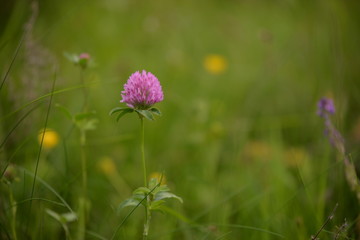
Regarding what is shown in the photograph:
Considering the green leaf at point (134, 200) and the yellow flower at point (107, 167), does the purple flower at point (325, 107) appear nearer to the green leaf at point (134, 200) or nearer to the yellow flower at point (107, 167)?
the green leaf at point (134, 200)

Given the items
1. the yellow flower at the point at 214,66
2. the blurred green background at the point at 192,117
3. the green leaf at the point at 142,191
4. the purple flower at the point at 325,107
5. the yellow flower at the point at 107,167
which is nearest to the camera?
the green leaf at the point at 142,191

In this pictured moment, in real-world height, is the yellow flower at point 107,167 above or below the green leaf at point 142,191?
below

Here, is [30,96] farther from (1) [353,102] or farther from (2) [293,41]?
(2) [293,41]

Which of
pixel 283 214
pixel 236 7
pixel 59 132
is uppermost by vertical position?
pixel 236 7

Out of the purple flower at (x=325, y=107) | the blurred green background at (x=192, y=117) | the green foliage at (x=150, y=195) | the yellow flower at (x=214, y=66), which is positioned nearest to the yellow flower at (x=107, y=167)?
the blurred green background at (x=192, y=117)

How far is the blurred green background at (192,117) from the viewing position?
1.63 meters

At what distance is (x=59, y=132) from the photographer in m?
2.28

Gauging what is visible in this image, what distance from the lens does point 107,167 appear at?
6.90 feet

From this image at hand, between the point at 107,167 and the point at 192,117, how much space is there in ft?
2.32

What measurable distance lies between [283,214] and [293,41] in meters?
2.32

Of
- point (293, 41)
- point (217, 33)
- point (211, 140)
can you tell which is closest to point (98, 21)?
point (217, 33)

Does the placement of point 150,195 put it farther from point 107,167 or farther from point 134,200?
point 107,167

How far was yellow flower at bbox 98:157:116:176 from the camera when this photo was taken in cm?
211

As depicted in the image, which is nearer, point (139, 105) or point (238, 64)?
point (139, 105)
